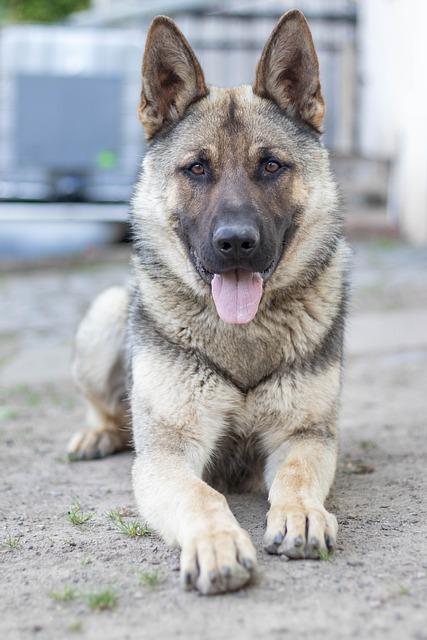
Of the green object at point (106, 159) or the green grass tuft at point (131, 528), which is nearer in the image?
the green grass tuft at point (131, 528)

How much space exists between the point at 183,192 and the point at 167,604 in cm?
197

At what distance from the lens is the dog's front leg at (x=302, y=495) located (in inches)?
125

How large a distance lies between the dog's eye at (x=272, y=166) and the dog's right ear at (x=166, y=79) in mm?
620

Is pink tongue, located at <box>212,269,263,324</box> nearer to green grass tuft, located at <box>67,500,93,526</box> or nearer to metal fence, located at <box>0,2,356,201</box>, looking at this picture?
green grass tuft, located at <box>67,500,93,526</box>

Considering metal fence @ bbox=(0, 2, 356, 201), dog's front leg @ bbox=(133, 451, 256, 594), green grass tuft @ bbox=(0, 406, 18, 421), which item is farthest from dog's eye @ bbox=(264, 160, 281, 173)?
metal fence @ bbox=(0, 2, 356, 201)

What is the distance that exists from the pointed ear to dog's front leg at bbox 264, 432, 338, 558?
5.20ft

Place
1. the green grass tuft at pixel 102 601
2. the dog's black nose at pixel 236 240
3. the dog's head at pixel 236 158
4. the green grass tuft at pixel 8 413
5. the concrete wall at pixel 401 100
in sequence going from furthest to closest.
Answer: the concrete wall at pixel 401 100
the green grass tuft at pixel 8 413
the dog's head at pixel 236 158
the dog's black nose at pixel 236 240
the green grass tuft at pixel 102 601

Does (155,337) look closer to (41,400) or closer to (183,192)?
(183,192)

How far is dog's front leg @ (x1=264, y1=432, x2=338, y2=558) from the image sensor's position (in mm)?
3176

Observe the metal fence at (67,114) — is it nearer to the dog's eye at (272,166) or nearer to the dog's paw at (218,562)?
the dog's eye at (272,166)

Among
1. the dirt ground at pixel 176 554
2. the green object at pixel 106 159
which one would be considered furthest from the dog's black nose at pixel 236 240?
the green object at pixel 106 159

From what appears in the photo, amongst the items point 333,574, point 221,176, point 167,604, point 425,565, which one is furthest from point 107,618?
point 221,176

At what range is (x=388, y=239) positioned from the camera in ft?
46.8

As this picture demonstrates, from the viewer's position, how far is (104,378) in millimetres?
5289
